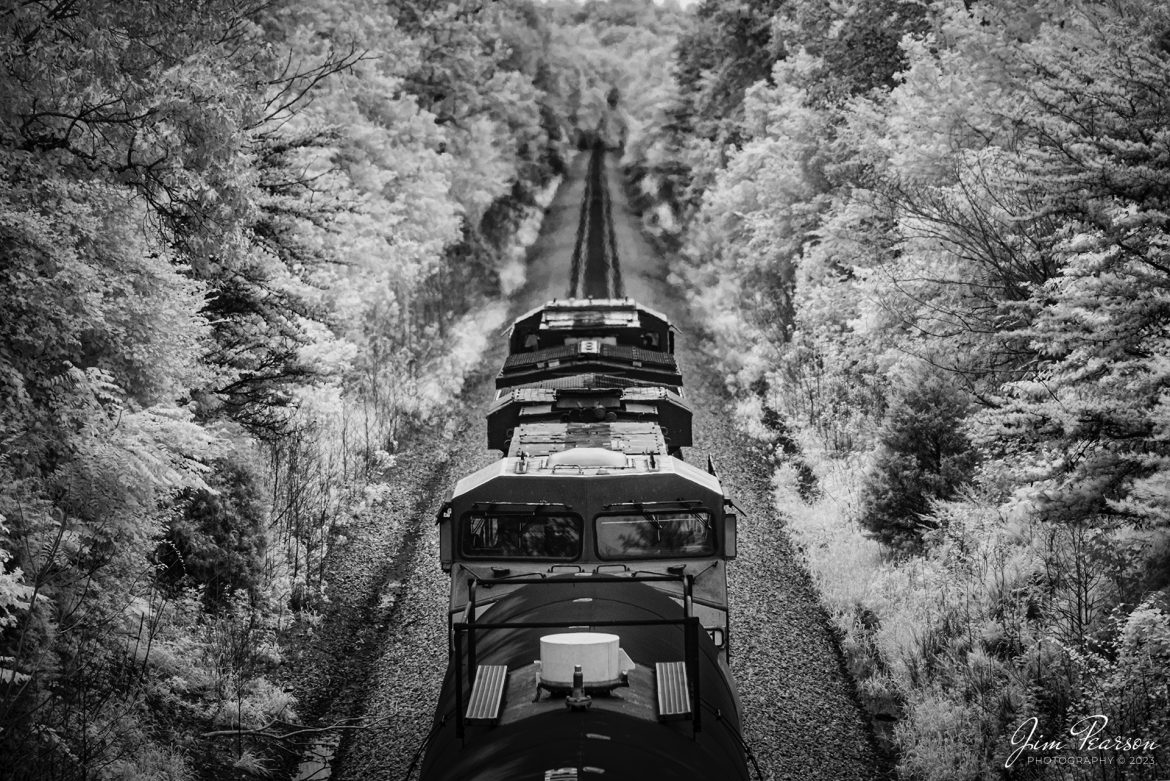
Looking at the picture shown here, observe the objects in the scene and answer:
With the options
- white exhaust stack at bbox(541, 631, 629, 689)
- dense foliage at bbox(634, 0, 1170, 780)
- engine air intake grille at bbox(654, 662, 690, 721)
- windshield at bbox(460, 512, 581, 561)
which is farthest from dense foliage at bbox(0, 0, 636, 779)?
dense foliage at bbox(634, 0, 1170, 780)

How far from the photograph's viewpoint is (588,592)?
8.12 meters

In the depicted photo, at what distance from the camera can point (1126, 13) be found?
13867 mm

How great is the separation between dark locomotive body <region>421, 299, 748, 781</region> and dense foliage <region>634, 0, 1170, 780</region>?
302 cm

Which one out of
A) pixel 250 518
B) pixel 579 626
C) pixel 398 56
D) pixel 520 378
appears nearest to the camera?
pixel 579 626

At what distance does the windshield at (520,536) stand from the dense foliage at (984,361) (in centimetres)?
405

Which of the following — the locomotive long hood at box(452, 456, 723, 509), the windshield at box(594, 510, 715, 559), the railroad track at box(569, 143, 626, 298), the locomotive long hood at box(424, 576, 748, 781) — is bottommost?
the locomotive long hood at box(424, 576, 748, 781)

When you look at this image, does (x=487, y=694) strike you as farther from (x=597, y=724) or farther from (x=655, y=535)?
(x=655, y=535)

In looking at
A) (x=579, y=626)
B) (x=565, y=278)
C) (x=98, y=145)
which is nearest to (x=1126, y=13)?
(x=579, y=626)

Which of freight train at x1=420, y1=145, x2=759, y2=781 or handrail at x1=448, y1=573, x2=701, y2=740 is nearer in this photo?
freight train at x1=420, y1=145, x2=759, y2=781

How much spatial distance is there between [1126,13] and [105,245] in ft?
46.9

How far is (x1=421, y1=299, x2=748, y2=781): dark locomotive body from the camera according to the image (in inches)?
237

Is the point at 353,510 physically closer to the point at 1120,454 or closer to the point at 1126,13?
the point at 1120,454

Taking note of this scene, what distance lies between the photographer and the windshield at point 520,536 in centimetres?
916

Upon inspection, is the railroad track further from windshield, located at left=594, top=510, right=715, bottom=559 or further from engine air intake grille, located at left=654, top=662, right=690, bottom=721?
engine air intake grille, located at left=654, top=662, right=690, bottom=721
